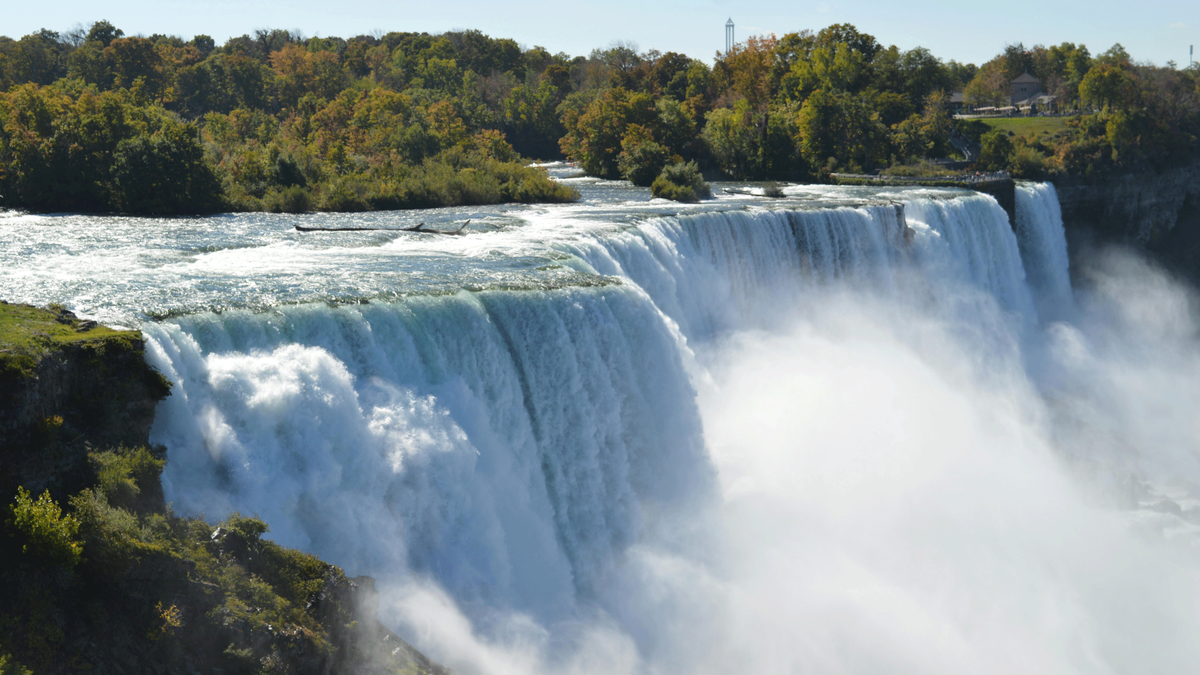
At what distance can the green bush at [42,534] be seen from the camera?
8914 mm

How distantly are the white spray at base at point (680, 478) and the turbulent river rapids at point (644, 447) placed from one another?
0.05 meters

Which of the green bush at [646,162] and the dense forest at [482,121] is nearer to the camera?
the dense forest at [482,121]

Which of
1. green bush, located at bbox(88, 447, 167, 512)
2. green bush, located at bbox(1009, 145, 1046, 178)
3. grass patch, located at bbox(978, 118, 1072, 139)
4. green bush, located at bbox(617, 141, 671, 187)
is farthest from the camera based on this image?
grass patch, located at bbox(978, 118, 1072, 139)

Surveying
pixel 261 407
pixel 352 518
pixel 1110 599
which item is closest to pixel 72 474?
pixel 261 407

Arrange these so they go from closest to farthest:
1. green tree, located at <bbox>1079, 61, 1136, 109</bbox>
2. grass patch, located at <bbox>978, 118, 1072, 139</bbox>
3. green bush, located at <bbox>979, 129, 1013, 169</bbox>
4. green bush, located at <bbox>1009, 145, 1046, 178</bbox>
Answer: green bush, located at <bbox>1009, 145, 1046, 178</bbox> < green bush, located at <bbox>979, 129, 1013, 169</bbox> < green tree, located at <bbox>1079, 61, 1136, 109</bbox> < grass patch, located at <bbox>978, 118, 1072, 139</bbox>

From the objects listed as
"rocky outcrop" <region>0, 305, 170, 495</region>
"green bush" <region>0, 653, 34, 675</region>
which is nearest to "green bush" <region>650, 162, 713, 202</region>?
"rocky outcrop" <region>0, 305, 170, 495</region>

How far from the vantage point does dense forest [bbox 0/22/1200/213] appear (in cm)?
2908

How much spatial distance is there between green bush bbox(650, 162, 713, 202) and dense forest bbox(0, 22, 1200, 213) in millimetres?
104

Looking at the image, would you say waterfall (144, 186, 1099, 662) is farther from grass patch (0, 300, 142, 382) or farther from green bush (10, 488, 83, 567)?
green bush (10, 488, 83, 567)

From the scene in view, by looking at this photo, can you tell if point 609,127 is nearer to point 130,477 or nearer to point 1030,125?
point 1030,125

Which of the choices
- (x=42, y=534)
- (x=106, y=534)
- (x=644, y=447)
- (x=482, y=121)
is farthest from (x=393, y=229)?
(x=482, y=121)

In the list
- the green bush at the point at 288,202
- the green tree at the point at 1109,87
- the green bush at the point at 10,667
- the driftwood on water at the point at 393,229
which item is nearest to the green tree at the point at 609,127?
the green bush at the point at 288,202

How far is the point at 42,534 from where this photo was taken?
894 cm

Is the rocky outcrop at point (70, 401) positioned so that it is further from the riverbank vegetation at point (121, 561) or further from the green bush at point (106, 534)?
the green bush at point (106, 534)
